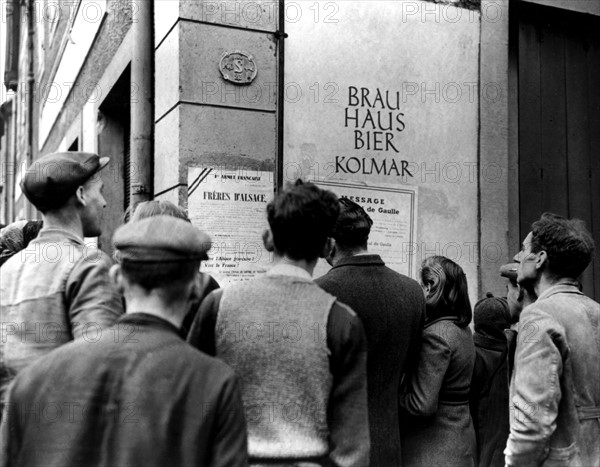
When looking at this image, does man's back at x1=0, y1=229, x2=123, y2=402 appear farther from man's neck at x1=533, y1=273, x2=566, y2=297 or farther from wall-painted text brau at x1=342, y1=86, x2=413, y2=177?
wall-painted text brau at x1=342, y1=86, x2=413, y2=177

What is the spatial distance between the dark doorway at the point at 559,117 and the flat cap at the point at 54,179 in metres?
3.99

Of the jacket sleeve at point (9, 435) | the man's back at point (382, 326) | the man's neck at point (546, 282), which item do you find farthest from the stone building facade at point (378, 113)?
the jacket sleeve at point (9, 435)

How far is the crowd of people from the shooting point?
1.65 metres

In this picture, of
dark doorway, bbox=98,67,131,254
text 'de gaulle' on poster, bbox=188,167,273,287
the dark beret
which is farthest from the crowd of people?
dark doorway, bbox=98,67,131,254

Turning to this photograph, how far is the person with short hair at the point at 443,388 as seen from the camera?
10.1ft

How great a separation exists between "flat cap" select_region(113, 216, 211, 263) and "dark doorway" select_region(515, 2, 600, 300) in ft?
13.9

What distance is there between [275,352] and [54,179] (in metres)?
1.05

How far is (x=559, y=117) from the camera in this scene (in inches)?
226

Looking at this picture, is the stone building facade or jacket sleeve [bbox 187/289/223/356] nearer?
jacket sleeve [bbox 187/289/223/356]

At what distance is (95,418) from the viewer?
64.8 inches

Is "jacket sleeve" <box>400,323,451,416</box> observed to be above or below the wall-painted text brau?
below

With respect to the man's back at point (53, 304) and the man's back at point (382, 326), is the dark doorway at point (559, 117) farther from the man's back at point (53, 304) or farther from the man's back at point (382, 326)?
the man's back at point (53, 304)

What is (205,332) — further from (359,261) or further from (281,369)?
(359,261)

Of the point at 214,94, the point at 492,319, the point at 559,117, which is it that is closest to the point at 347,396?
the point at 492,319
